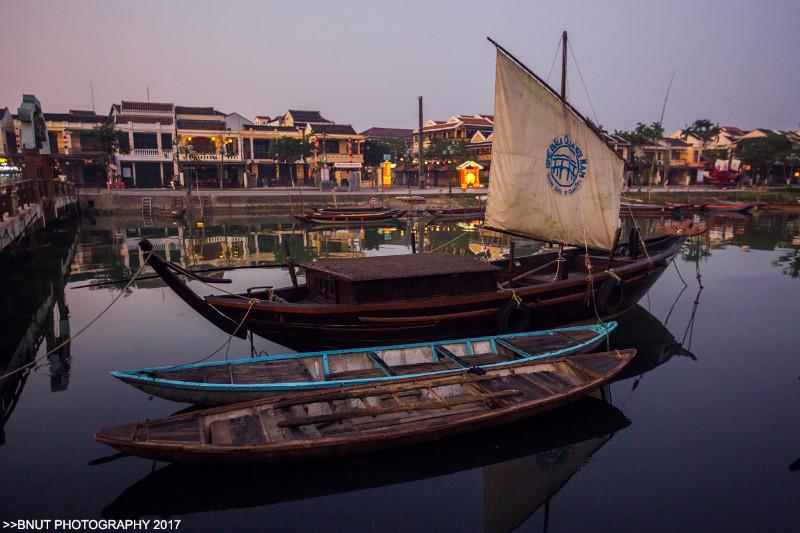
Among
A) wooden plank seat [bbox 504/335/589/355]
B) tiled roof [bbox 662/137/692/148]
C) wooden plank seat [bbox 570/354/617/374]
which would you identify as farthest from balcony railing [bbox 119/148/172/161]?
tiled roof [bbox 662/137/692/148]

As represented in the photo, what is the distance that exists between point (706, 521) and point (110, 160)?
57921mm

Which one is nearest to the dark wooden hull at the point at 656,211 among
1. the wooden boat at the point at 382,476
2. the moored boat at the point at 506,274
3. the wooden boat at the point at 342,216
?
the wooden boat at the point at 342,216

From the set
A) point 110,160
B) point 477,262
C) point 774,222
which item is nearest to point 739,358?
point 477,262

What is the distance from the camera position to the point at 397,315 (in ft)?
34.5

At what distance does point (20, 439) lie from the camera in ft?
27.2

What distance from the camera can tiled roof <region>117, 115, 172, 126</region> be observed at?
5445cm

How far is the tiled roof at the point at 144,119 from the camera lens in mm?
54450

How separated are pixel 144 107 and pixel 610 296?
60.3 metres

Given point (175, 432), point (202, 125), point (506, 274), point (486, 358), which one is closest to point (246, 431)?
point (175, 432)

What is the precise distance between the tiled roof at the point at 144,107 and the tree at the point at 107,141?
5226 millimetres

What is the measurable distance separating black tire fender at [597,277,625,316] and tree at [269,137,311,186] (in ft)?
161

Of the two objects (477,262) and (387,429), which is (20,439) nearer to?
(387,429)

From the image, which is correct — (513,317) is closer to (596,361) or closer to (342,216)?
(596,361)

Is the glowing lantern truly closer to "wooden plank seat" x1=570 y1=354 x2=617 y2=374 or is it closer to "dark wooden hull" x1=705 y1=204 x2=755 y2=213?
"dark wooden hull" x1=705 y1=204 x2=755 y2=213
